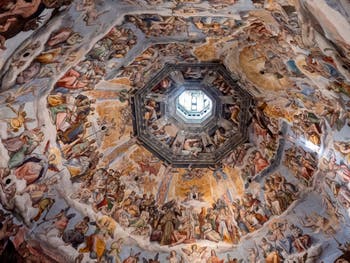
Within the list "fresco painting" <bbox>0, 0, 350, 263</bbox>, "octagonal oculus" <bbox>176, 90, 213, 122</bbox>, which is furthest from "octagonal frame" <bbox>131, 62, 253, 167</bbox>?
"octagonal oculus" <bbox>176, 90, 213, 122</bbox>

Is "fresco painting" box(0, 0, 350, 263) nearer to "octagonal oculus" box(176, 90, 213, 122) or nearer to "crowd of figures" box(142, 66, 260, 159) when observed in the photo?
"crowd of figures" box(142, 66, 260, 159)

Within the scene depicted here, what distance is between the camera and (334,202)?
11992mm

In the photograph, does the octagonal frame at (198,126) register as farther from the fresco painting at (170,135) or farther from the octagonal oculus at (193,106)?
the octagonal oculus at (193,106)

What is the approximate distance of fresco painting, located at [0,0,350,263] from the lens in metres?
9.11

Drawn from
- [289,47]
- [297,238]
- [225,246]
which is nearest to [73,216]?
[225,246]

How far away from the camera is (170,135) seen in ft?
46.9

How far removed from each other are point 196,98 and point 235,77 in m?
2.61

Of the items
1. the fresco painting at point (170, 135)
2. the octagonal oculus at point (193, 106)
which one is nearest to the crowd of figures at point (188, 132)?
the fresco painting at point (170, 135)

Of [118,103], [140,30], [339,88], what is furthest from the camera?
[118,103]

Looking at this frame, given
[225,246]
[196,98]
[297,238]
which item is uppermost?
[196,98]

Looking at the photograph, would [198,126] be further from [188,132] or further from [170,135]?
[170,135]

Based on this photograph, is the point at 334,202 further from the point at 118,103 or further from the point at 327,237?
the point at 118,103

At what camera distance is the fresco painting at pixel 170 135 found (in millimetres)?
9109

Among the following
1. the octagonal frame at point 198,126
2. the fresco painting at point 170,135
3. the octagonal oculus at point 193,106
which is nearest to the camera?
the fresco painting at point 170,135
